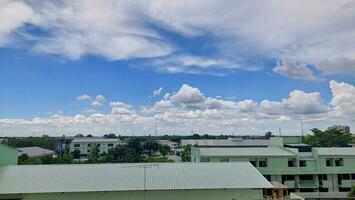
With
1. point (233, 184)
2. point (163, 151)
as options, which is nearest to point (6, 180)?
point (233, 184)

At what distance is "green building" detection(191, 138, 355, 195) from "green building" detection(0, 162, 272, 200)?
12636mm

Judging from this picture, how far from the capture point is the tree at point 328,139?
60.3 m

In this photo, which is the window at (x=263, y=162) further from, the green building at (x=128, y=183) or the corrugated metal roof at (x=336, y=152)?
the green building at (x=128, y=183)

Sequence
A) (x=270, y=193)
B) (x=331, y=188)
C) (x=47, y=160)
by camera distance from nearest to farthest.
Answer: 1. (x=270, y=193)
2. (x=331, y=188)
3. (x=47, y=160)

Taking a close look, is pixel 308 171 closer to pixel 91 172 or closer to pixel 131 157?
pixel 91 172

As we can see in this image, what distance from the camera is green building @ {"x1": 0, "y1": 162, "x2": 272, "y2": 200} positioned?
2330 centimetres

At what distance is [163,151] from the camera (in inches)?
3445

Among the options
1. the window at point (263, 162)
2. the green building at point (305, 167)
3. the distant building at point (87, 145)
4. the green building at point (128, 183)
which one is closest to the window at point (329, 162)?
the green building at point (305, 167)

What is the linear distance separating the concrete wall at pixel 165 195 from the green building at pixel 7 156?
183 inches

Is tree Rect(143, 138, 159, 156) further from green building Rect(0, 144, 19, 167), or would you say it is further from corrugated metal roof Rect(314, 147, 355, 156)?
green building Rect(0, 144, 19, 167)

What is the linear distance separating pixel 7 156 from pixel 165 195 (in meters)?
13.9

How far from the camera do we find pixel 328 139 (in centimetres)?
6034

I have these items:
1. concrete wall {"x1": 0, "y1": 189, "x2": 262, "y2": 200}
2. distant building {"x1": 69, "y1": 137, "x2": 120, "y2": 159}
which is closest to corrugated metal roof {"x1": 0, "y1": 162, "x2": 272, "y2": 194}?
concrete wall {"x1": 0, "y1": 189, "x2": 262, "y2": 200}

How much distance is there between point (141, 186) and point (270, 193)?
1104cm
